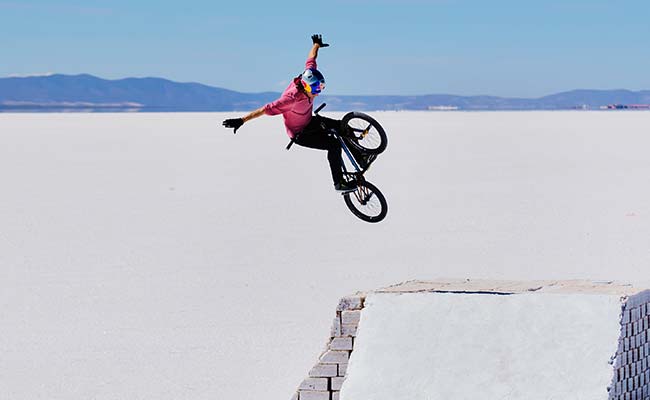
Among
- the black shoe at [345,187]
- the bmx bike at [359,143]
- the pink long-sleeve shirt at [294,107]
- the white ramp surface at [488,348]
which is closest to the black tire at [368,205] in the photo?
the bmx bike at [359,143]

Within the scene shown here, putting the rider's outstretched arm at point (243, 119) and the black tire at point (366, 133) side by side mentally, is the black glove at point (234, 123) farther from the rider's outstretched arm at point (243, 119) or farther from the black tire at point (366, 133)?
the black tire at point (366, 133)

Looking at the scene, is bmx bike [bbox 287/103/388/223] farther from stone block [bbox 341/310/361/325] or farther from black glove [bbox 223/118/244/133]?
stone block [bbox 341/310/361/325]

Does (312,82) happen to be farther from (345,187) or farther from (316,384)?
(316,384)

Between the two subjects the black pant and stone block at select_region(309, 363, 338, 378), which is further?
stone block at select_region(309, 363, 338, 378)

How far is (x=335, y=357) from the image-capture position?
8.82 meters

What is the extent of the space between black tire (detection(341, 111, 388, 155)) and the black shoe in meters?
0.18

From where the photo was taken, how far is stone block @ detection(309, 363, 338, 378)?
888 cm

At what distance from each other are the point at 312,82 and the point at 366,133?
0.62 meters

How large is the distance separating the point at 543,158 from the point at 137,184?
14.5m

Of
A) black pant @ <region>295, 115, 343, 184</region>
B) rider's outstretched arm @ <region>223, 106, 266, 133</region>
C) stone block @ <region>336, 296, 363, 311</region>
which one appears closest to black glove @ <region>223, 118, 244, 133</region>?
rider's outstretched arm @ <region>223, 106, 266, 133</region>

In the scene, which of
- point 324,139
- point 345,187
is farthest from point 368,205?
point 324,139

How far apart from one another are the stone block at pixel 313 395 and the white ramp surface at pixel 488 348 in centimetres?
61

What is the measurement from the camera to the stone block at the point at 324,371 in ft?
29.1

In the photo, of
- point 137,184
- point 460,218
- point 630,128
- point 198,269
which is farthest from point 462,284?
point 630,128
